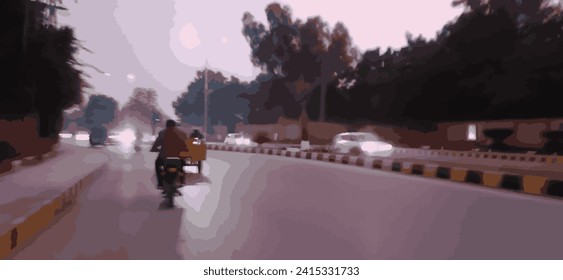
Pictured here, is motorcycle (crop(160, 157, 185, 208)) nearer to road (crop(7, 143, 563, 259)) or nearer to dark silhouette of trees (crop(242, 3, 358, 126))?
road (crop(7, 143, 563, 259))

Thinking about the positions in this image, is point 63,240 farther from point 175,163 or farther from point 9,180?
point 9,180

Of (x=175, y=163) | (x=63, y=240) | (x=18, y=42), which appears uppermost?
(x=18, y=42)

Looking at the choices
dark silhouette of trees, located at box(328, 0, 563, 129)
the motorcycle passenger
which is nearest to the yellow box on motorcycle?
the motorcycle passenger

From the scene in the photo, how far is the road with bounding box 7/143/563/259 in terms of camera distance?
269 inches

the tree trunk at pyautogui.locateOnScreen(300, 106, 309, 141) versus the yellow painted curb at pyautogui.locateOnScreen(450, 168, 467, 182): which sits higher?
the tree trunk at pyautogui.locateOnScreen(300, 106, 309, 141)

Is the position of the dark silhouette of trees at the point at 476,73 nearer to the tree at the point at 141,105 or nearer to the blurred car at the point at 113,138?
the blurred car at the point at 113,138

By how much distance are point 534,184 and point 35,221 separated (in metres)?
11.2

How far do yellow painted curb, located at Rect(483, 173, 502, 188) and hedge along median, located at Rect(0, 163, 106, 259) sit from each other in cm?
1040

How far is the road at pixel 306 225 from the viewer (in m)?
6.83

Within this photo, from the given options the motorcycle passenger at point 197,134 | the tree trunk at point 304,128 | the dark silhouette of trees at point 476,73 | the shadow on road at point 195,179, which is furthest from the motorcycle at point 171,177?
the tree trunk at point 304,128

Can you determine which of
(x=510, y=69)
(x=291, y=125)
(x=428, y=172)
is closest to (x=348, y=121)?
(x=291, y=125)

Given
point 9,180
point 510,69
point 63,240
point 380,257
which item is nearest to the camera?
point 380,257

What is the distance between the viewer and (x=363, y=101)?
5259 centimetres

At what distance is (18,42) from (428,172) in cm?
1510
